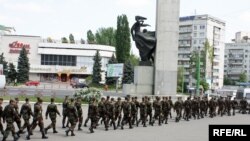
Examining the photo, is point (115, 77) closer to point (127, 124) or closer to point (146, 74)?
point (146, 74)

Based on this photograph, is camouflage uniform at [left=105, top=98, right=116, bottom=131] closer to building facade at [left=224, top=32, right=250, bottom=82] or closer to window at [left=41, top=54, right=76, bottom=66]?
window at [left=41, top=54, right=76, bottom=66]

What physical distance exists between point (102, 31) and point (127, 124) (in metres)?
86.9

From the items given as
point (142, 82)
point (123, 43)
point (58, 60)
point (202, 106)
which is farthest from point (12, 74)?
point (202, 106)

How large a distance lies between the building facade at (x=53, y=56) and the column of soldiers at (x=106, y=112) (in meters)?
62.3

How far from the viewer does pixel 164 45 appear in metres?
35.7

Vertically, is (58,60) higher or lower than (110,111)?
higher

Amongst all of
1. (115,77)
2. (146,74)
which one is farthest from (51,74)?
(146,74)

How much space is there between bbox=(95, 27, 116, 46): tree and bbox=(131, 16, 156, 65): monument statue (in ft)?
223

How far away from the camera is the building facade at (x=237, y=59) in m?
136

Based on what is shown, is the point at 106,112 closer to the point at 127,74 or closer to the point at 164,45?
the point at 164,45

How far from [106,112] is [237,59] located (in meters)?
125

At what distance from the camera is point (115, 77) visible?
7438cm

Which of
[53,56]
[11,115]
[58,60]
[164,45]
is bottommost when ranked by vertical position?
[11,115]

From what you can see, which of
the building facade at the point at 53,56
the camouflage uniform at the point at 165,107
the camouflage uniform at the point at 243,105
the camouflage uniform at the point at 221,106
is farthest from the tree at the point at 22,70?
the camouflage uniform at the point at 165,107
